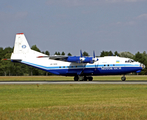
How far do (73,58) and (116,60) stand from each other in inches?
331

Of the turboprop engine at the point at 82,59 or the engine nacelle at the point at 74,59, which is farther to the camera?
the engine nacelle at the point at 74,59

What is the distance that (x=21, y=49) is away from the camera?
54688mm

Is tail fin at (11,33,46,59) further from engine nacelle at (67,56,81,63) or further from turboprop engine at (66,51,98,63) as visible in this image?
turboprop engine at (66,51,98,63)

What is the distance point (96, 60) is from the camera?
49938 mm

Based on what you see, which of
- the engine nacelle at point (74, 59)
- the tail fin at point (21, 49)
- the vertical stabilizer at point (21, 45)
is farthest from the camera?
the vertical stabilizer at point (21, 45)

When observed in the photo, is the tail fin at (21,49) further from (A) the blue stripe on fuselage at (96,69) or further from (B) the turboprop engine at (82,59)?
(B) the turboprop engine at (82,59)

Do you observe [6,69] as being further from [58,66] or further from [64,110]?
[64,110]

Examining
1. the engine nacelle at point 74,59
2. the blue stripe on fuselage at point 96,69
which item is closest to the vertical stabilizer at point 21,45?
the blue stripe on fuselage at point 96,69

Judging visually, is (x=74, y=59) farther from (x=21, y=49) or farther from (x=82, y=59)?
(x=21, y=49)

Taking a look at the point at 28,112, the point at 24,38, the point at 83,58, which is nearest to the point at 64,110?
the point at 28,112

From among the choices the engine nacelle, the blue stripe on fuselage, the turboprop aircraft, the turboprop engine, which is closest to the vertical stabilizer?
the turboprop aircraft

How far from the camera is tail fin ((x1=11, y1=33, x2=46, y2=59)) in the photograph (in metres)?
54.2

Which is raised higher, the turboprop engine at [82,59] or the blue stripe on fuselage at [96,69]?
the turboprop engine at [82,59]

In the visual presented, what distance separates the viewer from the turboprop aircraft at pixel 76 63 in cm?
4916
